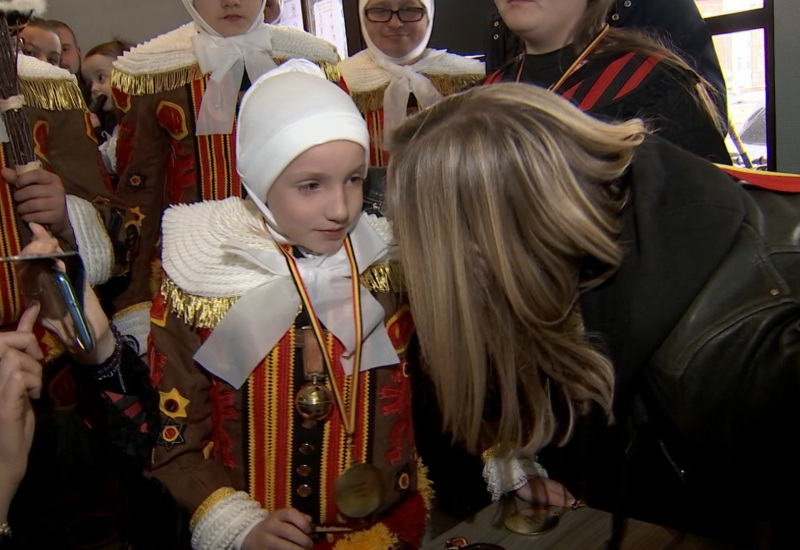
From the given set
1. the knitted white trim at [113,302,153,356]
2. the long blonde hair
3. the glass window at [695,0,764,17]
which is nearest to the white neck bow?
the long blonde hair

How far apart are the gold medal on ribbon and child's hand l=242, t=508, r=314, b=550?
2.9 inches

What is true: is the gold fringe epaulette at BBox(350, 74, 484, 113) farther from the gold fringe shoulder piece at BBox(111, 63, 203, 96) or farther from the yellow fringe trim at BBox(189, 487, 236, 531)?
the yellow fringe trim at BBox(189, 487, 236, 531)

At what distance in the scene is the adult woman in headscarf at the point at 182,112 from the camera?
1.86 m

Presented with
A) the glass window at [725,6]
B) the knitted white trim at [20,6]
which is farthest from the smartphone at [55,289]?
the glass window at [725,6]

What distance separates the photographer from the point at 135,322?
6.04 ft

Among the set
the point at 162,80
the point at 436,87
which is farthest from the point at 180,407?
the point at 436,87

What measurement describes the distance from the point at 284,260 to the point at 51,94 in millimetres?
871

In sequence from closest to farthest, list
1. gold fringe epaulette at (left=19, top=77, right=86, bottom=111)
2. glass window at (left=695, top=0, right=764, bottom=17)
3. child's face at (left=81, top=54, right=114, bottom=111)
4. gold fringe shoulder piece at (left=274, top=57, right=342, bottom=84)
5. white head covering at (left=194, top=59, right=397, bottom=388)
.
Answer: white head covering at (left=194, top=59, right=397, bottom=388), gold fringe epaulette at (left=19, top=77, right=86, bottom=111), gold fringe shoulder piece at (left=274, top=57, right=342, bottom=84), glass window at (left=695, top=0, right=764, bottom=17), child's face at (left=81, top=54, right=114, bottom=111)

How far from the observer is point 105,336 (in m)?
1.27

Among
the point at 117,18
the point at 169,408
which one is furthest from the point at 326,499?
the point at 117,18

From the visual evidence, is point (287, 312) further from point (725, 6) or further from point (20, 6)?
point (725, 6)

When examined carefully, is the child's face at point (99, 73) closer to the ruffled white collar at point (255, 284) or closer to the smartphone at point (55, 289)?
the ruffled white collar at point (255, 284)

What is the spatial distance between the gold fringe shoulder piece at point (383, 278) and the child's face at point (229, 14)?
0.94 metres

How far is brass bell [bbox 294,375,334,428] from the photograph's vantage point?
4.04 ft
